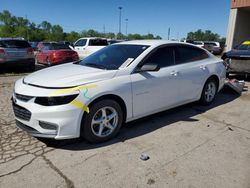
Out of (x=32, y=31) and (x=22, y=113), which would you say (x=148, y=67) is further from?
(x=32, y=31)

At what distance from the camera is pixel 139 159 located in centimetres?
313

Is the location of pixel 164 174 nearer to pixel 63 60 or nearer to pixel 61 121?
pixel 61 121

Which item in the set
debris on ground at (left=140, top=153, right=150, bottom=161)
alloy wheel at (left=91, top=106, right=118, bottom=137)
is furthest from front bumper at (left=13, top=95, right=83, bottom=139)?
debris on ground at (left=140, top=153, right=150, bottom=161)

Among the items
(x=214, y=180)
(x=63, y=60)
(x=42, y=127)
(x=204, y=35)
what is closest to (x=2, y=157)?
(x=42, y=127)

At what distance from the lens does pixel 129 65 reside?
3.77 m

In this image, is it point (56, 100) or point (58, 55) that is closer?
point (56, 100)

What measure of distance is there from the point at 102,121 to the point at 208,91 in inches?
121

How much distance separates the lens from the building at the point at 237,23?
16.8 m

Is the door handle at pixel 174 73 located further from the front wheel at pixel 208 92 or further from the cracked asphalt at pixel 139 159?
the front wheel at pixel 208 92

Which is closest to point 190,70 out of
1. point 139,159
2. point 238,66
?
point 139,159

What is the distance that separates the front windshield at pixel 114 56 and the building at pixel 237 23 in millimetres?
15163

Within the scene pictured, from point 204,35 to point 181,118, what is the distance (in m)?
114

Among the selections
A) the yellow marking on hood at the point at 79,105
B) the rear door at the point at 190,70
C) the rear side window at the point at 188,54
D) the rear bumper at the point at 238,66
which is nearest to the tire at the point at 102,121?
the yellow marking on hood at the point at 79,105

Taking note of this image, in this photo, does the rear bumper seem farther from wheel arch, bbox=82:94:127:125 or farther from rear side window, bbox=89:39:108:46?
rear side window, bbox=89:39:108:46
